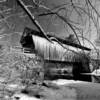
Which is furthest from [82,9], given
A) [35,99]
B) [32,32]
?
[32,32]

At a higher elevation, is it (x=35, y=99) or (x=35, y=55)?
(x=35, y=55)

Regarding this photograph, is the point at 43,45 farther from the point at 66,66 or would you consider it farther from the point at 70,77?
A: the point at 70,77

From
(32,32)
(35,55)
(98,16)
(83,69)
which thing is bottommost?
(83,69)

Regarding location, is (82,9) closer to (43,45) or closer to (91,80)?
(43,45)

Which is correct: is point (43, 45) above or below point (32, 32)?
below

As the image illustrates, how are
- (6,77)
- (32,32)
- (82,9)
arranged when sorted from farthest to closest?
(32,32), (6,77), (82,9)

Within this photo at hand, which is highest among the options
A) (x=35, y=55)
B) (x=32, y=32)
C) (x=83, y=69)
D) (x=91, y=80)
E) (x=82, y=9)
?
(x=32, y=32)

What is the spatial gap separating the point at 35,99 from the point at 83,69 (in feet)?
35.9

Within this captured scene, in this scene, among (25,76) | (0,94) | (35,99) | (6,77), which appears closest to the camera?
(35,99)

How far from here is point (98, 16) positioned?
5.06 ft

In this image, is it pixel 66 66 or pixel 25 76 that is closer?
pixel 25 76

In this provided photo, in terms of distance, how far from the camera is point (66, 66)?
49.2 feet

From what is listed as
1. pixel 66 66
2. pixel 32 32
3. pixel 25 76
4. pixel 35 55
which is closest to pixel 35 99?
pixel 25 76

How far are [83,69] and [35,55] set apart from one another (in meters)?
6.58
